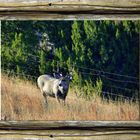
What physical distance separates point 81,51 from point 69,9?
0.38m

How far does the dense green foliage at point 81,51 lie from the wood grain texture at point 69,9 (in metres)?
0.06

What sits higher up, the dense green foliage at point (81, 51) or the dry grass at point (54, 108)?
the dense green foliage at point (81, 51)

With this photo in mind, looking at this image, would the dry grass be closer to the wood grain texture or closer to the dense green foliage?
the dense green foliage

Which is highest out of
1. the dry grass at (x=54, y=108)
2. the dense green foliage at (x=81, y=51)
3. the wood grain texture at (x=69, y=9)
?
the wood grain texture at (x=69, y=9)

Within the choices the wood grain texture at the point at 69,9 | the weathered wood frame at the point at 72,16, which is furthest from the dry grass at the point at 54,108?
the wood grain texture at the point at 69,9

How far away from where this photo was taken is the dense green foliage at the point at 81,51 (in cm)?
761

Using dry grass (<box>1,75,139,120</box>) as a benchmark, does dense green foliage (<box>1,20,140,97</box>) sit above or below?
above

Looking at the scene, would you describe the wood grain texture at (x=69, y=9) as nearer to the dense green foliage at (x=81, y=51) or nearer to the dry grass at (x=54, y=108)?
the dense green foliage at (x=81, y=51)

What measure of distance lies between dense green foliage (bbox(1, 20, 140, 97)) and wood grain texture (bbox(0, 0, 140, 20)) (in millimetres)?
57

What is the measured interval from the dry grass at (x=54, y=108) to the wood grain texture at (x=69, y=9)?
58cm

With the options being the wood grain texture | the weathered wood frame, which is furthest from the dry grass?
the wood grain texture

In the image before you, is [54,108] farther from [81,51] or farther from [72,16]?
[72,16]

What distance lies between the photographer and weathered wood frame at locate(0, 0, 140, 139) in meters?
7.56

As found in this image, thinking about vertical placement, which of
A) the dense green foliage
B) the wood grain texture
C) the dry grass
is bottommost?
the dry grass
